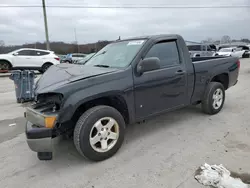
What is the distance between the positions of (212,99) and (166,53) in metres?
1.59

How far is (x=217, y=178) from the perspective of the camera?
2.26 meters

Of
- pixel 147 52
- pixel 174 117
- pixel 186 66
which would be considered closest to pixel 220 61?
pixel 186 66

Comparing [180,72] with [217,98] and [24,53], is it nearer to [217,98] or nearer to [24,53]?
[217,98]

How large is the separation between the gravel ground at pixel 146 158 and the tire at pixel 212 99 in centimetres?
22

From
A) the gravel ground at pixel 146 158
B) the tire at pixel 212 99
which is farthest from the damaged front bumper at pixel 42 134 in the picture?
the tire at pixel 212 99

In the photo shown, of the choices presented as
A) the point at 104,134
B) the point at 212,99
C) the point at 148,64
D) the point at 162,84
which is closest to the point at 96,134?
the point at 104,134

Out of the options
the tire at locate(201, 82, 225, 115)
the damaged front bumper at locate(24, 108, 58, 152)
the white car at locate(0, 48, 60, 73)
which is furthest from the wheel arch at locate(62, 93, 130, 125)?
the white car at locate(0, 48, 60, 73)

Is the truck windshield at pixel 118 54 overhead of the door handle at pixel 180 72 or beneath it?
overhead

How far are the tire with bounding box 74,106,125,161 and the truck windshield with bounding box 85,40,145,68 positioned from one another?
0.84 metres

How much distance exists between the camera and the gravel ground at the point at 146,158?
7.80 ft

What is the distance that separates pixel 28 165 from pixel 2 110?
3.35 metres

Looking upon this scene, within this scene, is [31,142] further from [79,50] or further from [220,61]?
[79,50]

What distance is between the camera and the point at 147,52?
3193mm

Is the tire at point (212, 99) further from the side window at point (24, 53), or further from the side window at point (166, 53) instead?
the side window at point (24, 53)
